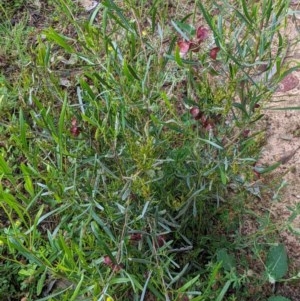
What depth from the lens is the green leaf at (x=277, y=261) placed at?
1.94 metres

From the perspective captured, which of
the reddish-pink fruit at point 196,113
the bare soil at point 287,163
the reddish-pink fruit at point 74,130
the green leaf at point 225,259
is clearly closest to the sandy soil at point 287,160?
the bare soil at point 287,163

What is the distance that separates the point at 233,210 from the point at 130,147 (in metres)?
0.65

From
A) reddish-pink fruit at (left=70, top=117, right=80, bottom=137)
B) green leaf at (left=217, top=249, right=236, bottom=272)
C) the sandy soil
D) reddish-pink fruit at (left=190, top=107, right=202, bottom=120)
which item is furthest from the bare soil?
reddish-pink fruit at (left=70, top=117, right=80, bottom=137)

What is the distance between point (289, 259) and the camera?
80.7 inches

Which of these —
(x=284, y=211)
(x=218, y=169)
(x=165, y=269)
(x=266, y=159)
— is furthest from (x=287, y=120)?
(x=165, y=269)

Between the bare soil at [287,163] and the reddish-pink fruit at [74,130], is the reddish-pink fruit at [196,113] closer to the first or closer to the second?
the reddish-pink fruit at [74,130]

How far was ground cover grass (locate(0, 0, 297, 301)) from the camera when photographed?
1405 mm

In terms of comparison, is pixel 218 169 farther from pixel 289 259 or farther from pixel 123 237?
pixel 289 259

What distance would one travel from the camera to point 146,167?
1.51 meters

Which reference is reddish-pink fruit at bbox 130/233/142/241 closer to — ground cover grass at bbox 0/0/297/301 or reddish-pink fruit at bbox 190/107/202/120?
ground cover grass at bbox 0/0/297/301

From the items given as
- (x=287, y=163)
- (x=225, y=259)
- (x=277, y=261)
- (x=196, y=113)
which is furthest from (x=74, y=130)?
(x=287, y=163)

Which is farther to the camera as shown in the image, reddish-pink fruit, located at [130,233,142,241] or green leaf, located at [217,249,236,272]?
green leaf, located at [217,249,236,272]

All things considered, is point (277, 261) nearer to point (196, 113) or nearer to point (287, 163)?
point (287, 163)

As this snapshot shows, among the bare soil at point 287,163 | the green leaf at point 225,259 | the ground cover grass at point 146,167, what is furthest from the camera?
the bare soil at point 287,163
